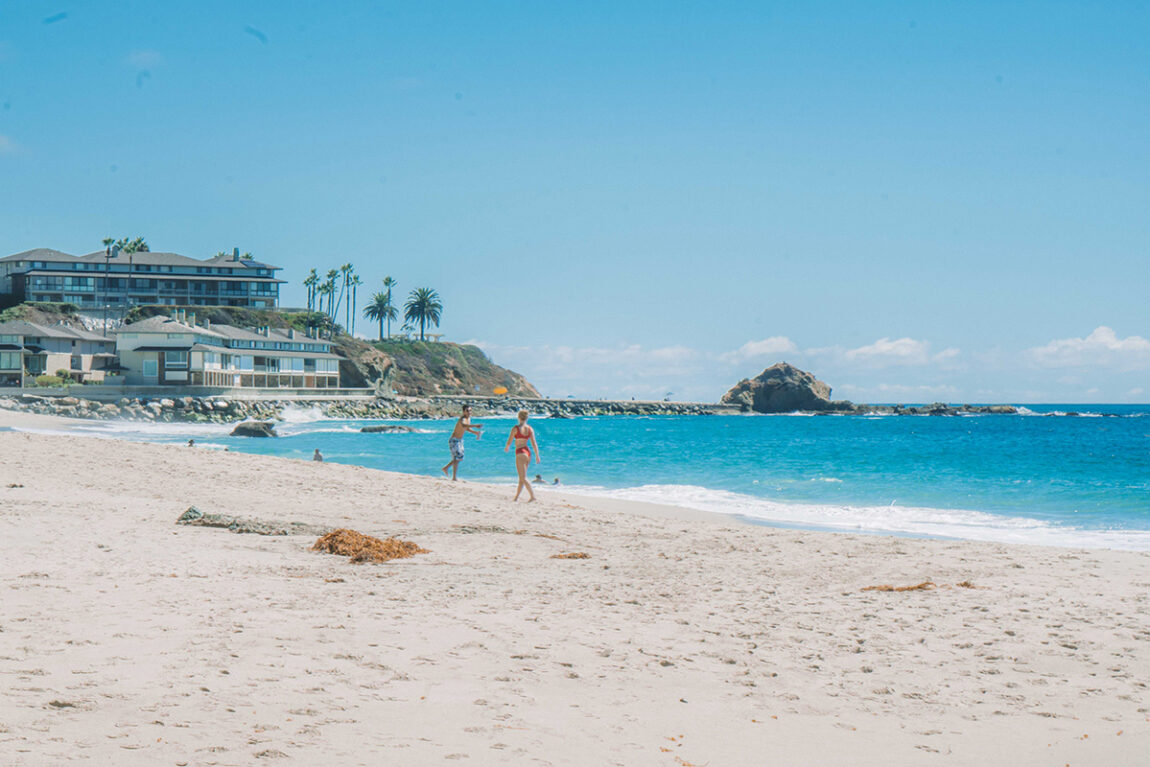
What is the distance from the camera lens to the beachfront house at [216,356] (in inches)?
2943

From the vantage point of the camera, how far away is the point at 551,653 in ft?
21.2

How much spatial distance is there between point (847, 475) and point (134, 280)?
10139cm

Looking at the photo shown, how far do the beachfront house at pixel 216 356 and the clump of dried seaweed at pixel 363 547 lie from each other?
232 ft

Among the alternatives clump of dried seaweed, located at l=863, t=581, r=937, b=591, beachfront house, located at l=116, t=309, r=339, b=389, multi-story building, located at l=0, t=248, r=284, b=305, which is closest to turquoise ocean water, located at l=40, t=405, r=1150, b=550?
clump of dried seaweed, located at l=863, t=581, r=937, b=591

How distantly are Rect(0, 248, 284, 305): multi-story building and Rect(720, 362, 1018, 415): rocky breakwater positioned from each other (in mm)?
81624

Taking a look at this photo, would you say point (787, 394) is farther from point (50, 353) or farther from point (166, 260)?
point (50, 353)

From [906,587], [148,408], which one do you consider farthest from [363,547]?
[148,408]

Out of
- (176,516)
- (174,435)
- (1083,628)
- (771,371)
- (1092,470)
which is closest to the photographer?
(1083,628)

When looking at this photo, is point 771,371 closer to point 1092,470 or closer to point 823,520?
point 1092,470

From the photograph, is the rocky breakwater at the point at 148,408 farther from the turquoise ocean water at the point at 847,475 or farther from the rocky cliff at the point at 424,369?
the rocky cliff at the point at 424,369

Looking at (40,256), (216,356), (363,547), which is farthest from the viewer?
(40,256)

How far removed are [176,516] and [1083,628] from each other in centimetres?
1197

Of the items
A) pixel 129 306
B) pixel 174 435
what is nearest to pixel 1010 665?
pixel 174 435

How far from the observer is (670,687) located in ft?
19.4
